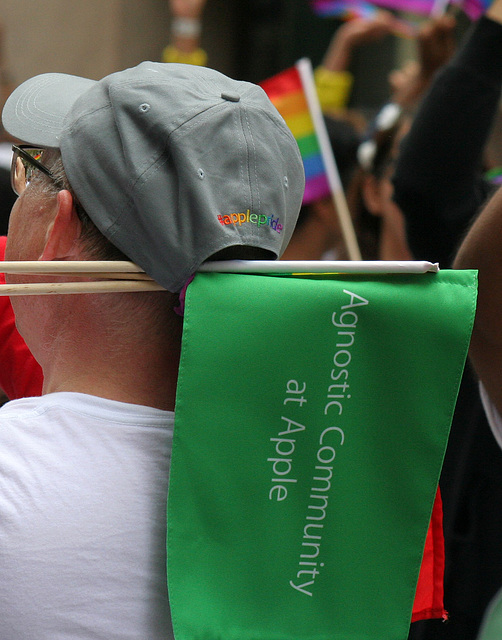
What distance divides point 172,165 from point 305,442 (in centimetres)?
38

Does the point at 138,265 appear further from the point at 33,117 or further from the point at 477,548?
the point at 477,548

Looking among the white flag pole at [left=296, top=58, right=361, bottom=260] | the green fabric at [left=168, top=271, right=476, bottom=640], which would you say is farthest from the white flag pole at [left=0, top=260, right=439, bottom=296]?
the white flag pole at [left=296, top=58, right=361, bottom=260]

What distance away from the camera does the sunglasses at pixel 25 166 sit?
43.5 inches

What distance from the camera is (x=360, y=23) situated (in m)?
5.53

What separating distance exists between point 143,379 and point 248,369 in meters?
0.17

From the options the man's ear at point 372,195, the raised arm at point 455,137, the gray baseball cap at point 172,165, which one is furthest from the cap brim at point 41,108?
the man's ear at point 372,195

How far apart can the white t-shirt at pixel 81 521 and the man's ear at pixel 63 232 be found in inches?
7.2

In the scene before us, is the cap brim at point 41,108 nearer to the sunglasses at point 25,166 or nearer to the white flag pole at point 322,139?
the sunglasses at point 25,166

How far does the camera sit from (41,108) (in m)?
1.13

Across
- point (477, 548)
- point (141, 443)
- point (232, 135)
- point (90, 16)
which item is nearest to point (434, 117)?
point (477, 548)

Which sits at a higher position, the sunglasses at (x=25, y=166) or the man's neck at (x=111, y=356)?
the sunglasses at (x=25, y=166)

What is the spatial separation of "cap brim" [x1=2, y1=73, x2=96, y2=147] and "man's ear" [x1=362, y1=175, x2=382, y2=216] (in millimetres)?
2199

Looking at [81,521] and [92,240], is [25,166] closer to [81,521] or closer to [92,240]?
[92,240]

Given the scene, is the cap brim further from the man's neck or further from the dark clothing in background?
the dark clothing in background
